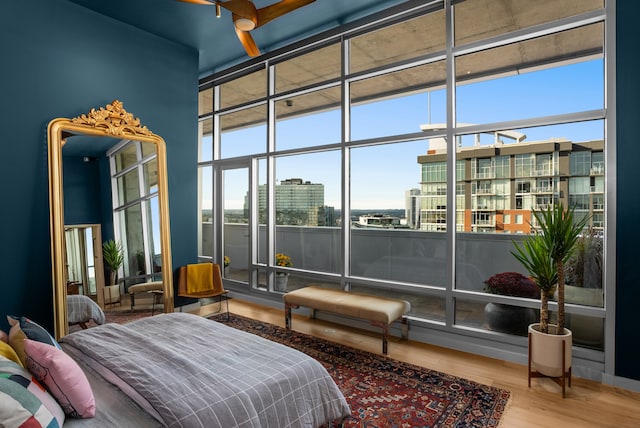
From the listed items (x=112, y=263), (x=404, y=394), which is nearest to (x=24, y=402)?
(x=404, y=394)

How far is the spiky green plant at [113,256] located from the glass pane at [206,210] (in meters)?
2.21

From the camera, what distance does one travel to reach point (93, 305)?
3.56 metres

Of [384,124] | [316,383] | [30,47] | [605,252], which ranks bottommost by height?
[316,383]


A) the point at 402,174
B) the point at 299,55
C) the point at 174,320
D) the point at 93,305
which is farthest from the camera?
the point at 299,55

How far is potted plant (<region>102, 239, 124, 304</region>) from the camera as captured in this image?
3.69m

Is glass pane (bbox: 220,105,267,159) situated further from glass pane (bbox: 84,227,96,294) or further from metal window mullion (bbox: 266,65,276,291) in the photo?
glass pane (bbox: 84,227,96,294)

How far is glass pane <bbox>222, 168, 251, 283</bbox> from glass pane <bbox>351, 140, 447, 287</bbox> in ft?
6.23

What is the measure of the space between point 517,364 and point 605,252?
3.85 ft

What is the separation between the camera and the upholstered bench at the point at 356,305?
338cm

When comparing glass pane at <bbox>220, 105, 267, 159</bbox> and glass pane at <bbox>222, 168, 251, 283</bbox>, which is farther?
glass pane at <bbox>222, 168, 251, 283</bbox>

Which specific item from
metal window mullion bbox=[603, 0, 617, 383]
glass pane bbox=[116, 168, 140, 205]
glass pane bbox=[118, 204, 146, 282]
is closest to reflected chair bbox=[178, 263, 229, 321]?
glass pane bbox=[118, 204, 146, 282]

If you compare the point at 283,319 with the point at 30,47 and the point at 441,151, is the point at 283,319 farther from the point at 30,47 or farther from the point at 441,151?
the point at 30,47

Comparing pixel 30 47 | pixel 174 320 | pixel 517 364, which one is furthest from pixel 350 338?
pixel 30 47

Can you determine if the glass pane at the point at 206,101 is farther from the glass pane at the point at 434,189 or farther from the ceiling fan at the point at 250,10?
the glass pane at the point at 434,189
